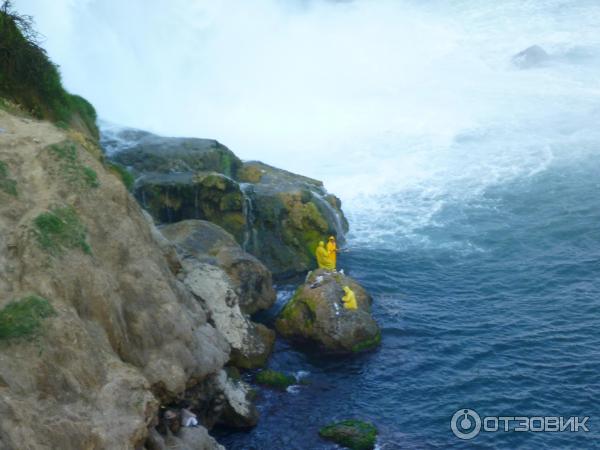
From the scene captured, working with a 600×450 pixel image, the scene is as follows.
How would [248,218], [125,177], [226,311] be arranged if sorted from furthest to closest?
[248,218]
[125,177]
[226,311]

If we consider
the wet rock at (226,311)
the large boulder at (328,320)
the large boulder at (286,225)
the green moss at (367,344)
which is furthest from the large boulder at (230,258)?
the green moss at (367,344)

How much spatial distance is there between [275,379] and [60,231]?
10881 mm

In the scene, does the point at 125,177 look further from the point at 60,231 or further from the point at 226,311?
the point at 60,231

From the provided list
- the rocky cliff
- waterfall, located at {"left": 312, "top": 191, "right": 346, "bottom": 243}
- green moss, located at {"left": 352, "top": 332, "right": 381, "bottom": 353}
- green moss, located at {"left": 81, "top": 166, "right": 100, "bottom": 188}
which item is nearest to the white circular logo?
green moss, located at {"left": 352, "top": 332, "right": 381, "bottom": 353}

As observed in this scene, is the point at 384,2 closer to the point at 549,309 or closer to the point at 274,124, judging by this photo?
the point at 274,124

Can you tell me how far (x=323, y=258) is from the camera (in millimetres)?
32969

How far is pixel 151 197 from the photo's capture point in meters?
34.3

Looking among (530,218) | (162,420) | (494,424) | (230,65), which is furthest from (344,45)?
(162,420)

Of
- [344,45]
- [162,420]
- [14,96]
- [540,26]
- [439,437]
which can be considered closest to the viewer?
[162,420]

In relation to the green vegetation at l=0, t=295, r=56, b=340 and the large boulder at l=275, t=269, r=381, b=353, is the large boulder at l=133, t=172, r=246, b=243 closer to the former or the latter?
the large boulder at l=275, t=269, r=381, b=353

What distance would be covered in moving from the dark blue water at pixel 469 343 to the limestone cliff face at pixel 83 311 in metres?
5.42

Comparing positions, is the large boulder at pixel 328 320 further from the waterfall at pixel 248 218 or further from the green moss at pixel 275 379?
the waterfall at pixel 248 218

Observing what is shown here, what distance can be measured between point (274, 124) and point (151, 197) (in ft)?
87.1

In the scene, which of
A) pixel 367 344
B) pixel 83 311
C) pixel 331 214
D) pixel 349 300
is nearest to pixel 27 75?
pixel 83 311
